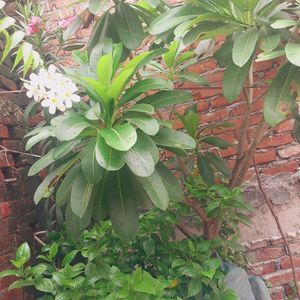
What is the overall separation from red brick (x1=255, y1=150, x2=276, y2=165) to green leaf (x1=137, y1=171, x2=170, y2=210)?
1.06 meters

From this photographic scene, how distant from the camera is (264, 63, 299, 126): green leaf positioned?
1.28 metres

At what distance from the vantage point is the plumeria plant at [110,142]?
45.2 inches

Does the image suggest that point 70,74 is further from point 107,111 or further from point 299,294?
point 299,294

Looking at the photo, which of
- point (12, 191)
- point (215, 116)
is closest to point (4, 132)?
point (12, 191)

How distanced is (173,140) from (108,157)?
29 centimetres

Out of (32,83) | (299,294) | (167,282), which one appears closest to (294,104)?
(167,282)

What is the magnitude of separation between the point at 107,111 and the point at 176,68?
574 mm

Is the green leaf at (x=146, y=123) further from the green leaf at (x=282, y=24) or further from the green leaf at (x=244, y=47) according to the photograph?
the green leaf at (x=282, y=24)

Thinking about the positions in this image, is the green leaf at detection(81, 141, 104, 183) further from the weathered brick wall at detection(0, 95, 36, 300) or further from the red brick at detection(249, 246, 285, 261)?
the red brick at detection(249, 246, 285, 261)

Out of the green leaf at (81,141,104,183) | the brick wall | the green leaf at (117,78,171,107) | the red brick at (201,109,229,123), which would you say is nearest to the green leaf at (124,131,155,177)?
the green leaf at (81,141,104,183)

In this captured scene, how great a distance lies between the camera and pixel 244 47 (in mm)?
1286

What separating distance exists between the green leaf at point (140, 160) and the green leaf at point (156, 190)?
0.40 ft

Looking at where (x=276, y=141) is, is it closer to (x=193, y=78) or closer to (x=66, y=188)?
(x=193, y=78)

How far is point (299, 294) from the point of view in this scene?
1940 millimetres
